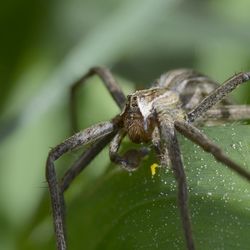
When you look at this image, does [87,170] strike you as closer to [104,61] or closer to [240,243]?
[104,61]

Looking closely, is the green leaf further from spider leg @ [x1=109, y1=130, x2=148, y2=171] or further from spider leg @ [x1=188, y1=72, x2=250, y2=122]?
spider leg @ [x1=188, y1=72, x2=250, y2=122]

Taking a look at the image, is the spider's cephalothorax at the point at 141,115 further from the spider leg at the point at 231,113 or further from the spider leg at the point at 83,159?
the spider leg at the point at 231,113

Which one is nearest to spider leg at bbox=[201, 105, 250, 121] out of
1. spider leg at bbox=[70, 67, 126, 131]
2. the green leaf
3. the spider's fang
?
spider leg at bbox=[70, 67, 126, 131]

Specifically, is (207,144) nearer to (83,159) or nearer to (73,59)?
(83,159)

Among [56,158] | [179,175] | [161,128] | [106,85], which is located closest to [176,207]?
[179,175]

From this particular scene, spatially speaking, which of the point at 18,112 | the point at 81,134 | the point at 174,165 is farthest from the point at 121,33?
the point at 174,165

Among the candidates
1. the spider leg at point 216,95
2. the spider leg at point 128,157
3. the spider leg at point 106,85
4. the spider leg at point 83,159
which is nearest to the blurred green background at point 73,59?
the spider leg at point 106,85
